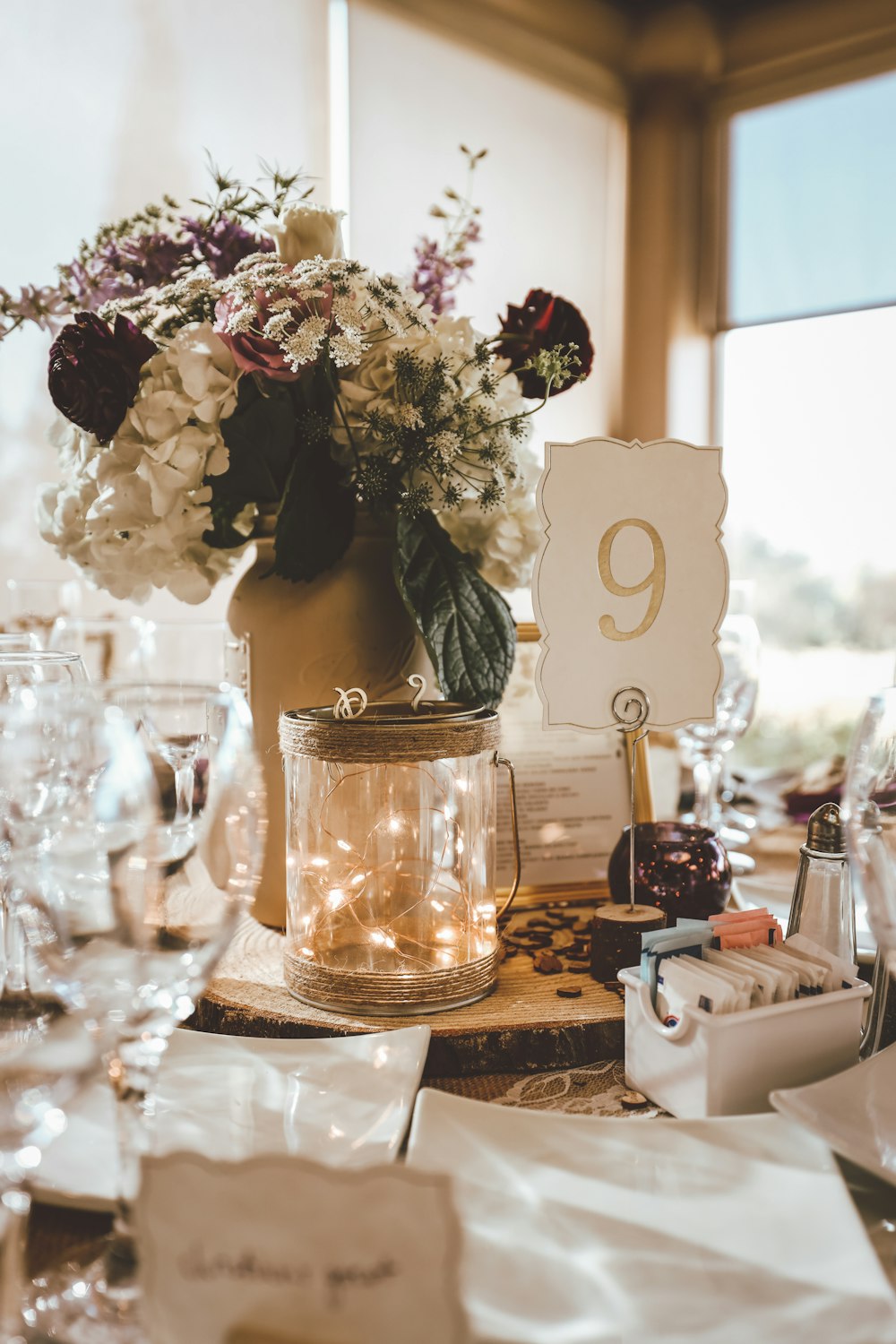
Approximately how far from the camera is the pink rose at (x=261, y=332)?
831 mm

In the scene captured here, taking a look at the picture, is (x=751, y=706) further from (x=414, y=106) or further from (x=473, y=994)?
(x=414, y=106)

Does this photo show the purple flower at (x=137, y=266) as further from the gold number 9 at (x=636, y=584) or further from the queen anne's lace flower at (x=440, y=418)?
the gold number 9 at (x=636, y=584)

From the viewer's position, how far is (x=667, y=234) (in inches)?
155

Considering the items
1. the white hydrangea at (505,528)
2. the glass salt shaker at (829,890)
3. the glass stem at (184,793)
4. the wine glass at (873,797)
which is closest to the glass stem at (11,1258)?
the glass stem at (184,793)

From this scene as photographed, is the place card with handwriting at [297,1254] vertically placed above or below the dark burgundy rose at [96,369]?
below

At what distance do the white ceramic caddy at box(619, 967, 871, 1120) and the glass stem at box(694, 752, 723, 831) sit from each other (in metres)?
0.51

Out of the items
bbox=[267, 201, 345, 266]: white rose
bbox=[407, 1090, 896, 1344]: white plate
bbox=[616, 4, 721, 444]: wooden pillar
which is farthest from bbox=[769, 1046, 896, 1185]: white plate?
bbox=[616, 4, 721, 444]: wooden pillar

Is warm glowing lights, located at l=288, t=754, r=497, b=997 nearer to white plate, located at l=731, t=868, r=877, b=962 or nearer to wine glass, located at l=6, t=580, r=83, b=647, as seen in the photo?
white plate, located at l=731, t=868, r=877, b=962

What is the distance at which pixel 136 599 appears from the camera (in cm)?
106

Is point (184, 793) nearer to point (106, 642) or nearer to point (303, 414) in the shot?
point (303, 414)

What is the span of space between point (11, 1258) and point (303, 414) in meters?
0.65

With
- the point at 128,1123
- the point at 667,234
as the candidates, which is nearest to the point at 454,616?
the point at 128,1123

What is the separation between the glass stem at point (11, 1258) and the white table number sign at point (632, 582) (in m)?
0.48

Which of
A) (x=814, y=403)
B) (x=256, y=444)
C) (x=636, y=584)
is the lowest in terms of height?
(x=636, y=584)
